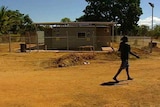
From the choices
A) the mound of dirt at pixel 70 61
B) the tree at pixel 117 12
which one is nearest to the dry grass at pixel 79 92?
the mound of dirt at pixel 70 61

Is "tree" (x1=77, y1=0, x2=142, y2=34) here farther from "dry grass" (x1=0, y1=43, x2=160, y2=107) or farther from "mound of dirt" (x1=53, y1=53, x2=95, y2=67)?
"dry grass" (x1=0, y1=43, x2=160, y2=107)

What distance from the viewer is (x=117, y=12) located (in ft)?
245

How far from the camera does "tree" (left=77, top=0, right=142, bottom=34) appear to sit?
247 feet

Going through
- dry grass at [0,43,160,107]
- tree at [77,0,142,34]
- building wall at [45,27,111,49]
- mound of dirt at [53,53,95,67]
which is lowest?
dry grass at [0,43,160,107]

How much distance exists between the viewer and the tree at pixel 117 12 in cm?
7519

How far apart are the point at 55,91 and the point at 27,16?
88.0 meters

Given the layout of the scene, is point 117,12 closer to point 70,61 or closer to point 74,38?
point 74,38

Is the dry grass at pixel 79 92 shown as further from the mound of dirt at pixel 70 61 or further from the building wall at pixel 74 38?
the building wall at pixel 74 38

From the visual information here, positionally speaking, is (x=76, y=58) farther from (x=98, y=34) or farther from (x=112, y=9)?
(x=112, y=9)

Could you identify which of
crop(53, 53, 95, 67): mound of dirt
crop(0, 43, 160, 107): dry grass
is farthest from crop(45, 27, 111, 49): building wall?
crop(0, 43, 160, 107): dry grass

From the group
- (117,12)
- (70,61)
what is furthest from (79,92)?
(117,12)

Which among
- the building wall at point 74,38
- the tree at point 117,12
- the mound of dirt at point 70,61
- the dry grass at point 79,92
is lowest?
the dry grass at point 79,92

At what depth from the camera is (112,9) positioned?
75.7 metres

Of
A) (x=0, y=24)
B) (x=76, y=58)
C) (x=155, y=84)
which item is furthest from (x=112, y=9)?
(x=155, y=84)
